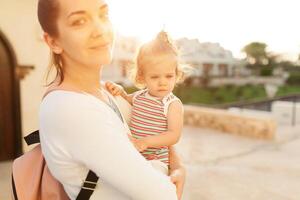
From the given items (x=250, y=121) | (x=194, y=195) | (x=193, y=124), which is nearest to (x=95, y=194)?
(x=194, y=195)

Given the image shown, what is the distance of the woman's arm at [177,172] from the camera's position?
4.35 feet

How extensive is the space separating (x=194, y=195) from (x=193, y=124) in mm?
6921

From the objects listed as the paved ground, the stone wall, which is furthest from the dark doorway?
the stone wall

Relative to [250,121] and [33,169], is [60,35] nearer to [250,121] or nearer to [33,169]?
[33,169]

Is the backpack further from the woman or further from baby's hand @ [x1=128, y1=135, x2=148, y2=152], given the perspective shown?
baby's hand @ [x1=128, y1=135, x2=148, y2=152]

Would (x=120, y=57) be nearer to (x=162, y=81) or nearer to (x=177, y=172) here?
(x=162, y=81)

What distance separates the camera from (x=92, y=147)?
94 centimetres

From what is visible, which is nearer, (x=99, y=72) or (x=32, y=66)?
(x=99, y=72)

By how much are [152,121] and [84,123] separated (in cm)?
68

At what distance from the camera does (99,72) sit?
4.00 feet

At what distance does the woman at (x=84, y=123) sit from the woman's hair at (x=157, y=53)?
19.9 inches

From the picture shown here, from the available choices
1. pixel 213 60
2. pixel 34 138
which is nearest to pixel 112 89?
pixel 34 138

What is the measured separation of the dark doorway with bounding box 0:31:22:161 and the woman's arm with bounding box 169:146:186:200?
5.77 metres

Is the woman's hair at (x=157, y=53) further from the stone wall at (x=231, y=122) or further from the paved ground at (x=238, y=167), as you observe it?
the stone wall at (x=231, y=122)
